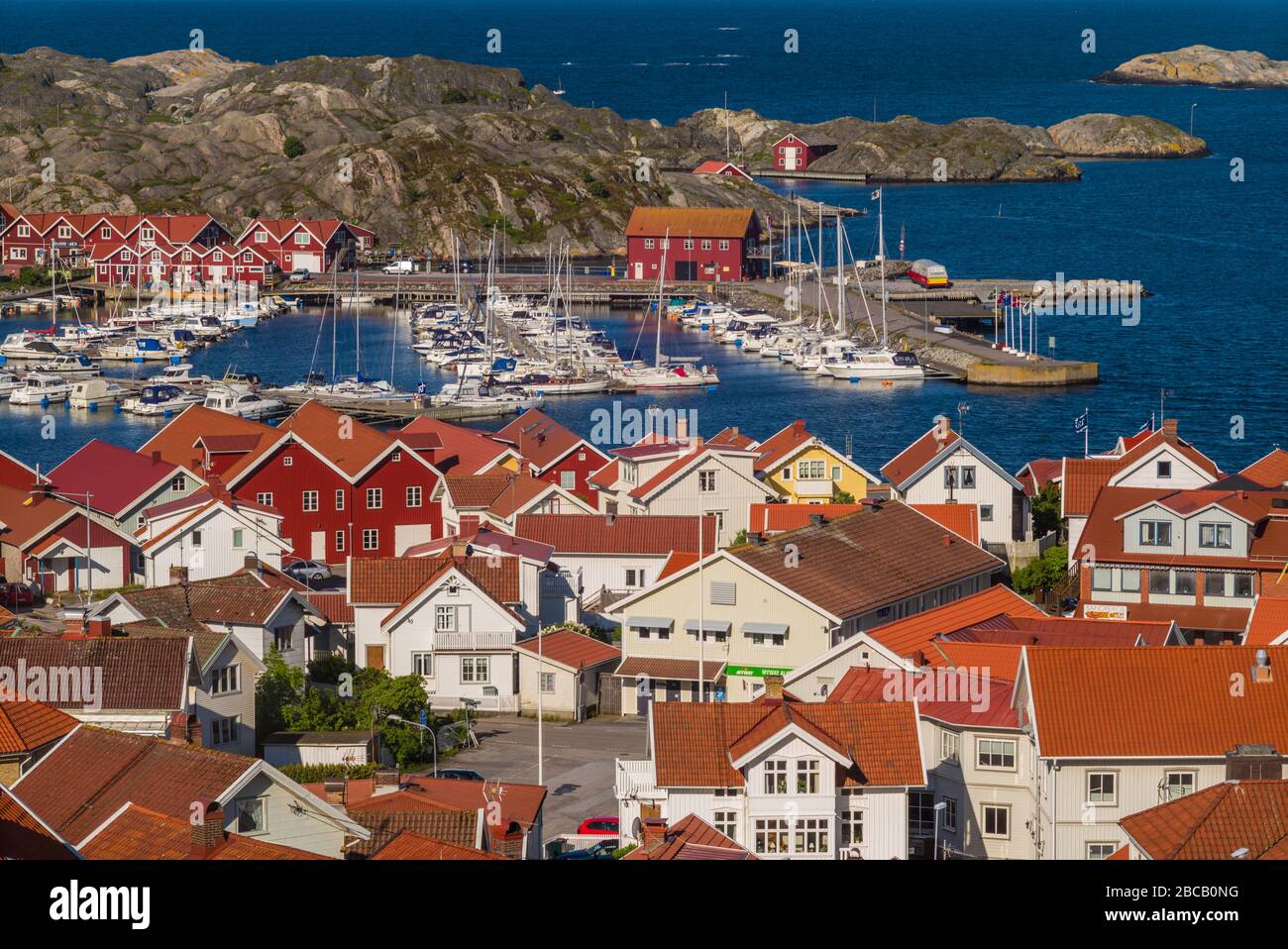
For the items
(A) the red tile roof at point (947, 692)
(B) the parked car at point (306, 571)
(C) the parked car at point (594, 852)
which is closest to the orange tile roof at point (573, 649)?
(A) the red tile roof at point (947, 692)

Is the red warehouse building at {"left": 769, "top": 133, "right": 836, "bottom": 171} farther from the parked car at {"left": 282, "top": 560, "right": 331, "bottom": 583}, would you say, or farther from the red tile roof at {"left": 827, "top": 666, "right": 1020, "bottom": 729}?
the red tile roof at {"left": 827, "top": 666, "right": 1020, "bottom": 729}

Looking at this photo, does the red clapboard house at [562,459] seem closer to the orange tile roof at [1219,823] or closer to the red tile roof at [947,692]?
the red tile roof at [947,692]

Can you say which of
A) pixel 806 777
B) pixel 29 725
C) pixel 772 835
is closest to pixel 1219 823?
pixel 806 777

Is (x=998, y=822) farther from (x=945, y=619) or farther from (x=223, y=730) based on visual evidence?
(x=223, y=730)

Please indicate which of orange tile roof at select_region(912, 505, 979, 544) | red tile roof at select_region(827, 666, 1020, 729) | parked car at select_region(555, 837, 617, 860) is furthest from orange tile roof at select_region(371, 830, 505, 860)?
orange tile roof at select_region(912, 505, 979, 544)

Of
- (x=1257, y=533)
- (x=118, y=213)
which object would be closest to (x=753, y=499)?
(x=1257, y=533)

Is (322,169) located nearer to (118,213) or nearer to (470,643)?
(118,213)
